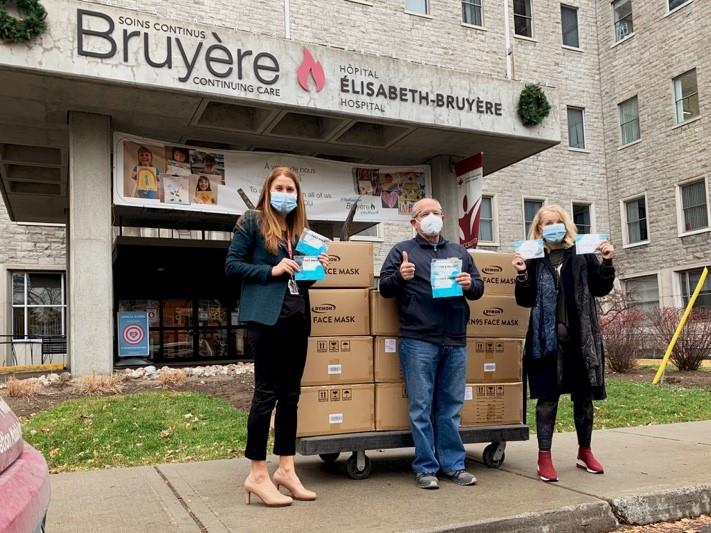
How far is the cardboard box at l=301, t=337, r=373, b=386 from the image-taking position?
4879 millimetres

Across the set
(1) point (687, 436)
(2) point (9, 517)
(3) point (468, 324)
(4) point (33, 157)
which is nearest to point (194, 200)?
(4) point (33, 157)

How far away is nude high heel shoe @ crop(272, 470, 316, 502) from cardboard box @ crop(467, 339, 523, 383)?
1.60 meters

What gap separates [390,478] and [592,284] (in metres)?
2.10

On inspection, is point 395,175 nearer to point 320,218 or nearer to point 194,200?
point 320,218

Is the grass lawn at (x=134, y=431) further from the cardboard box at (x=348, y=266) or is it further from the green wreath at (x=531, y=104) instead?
the green wreath at (x=531, y=104)

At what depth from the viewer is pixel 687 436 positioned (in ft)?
22.2

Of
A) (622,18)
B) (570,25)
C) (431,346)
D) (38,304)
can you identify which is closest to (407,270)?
(431,346)

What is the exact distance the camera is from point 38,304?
22391mm

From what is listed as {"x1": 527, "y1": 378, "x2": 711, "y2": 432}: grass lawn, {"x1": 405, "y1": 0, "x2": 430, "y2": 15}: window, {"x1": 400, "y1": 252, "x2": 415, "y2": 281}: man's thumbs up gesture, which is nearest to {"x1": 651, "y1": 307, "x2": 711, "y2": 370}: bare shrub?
{"x1": 527, "y1": 378, "x2": 711, "y2": 432}: grass lawn

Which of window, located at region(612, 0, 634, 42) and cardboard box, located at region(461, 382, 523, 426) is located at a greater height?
window, located at region(612, 0, 634, 42)

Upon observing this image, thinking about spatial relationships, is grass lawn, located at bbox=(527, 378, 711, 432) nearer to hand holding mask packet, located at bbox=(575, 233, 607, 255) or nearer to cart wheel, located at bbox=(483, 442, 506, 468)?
cart wheel, located at bbox=(483, 442, 506, 468)

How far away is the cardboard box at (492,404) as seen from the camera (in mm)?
5188

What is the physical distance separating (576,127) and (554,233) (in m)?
26.9

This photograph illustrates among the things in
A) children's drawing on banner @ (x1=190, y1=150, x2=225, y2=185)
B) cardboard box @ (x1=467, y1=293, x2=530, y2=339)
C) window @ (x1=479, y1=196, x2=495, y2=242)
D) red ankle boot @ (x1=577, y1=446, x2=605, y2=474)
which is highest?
window @ (x1=479, y1=196, x2=495, y2=242)
